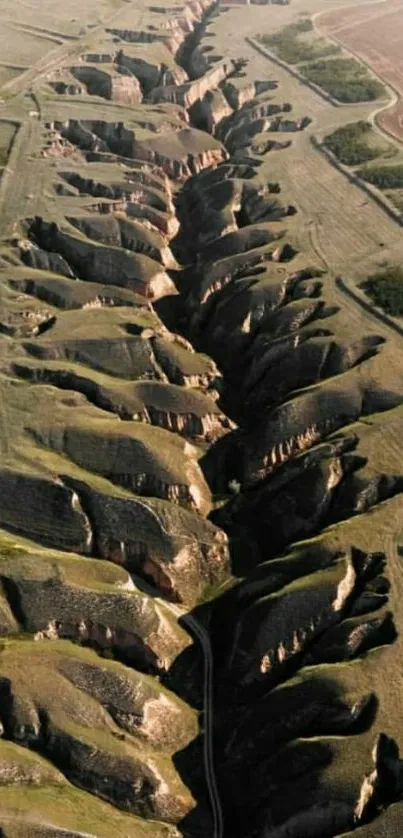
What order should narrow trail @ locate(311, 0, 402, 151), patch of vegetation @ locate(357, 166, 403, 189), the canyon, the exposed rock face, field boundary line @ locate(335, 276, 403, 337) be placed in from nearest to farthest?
the canyon, field boundary line @ locate(335, 276, 403, 337), patch of vegetation @ locate(357, 166, 403, 189), narrow trail @ locate(311, 0, 402, 151), the exposed rock face

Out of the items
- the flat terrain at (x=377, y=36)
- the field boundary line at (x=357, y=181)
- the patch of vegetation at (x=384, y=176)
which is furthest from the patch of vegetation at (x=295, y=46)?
the patch of vegetation at (x=384, y=176)

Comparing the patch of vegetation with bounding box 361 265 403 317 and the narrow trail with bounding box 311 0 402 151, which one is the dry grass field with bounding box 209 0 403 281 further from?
the narrow trail with bounding box 311 0 402 151

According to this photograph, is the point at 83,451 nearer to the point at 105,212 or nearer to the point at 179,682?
the point at 179,682

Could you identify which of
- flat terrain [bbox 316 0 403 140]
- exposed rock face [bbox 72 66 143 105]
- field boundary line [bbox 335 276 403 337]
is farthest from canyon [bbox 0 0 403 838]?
flat terrain [bbox 316 0 403 140]

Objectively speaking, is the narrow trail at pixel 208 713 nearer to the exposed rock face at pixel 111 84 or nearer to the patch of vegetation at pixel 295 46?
the exposed rock face at pixel 111 84

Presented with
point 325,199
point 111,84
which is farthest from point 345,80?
point 325,199

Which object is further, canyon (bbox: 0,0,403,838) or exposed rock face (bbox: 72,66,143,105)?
exposed rock face (bbox: 72,66,143,105)

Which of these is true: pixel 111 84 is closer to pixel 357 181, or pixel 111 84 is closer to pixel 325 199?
pixel 357 181
